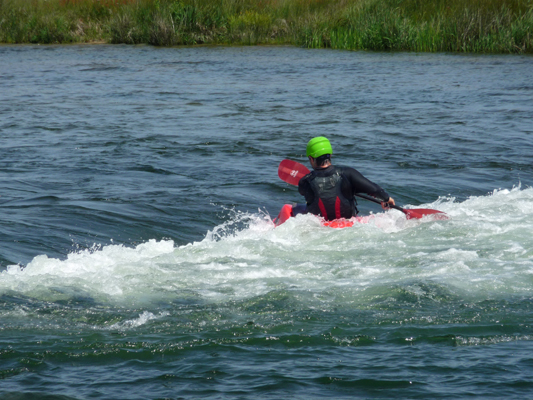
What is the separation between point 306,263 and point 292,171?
225 centimetres

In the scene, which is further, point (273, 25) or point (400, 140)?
point (273, 25)

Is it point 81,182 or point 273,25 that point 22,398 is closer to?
point 81,182

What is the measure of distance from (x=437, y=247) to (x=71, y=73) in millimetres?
16046

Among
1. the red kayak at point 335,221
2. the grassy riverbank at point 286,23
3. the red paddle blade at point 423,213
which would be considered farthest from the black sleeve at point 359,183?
the grassy riverbank at point 286,23

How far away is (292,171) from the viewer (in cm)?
869

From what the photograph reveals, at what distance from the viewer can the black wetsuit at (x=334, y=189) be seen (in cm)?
773

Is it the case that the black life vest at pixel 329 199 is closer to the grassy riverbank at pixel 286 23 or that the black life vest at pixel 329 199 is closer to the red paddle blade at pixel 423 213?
the red paddle blade at pixel 423 213

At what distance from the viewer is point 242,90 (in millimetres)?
17938

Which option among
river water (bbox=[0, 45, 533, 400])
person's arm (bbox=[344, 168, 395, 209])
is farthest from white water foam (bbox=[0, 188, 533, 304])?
person's arm (bbox=[344, 168, 395, 209])

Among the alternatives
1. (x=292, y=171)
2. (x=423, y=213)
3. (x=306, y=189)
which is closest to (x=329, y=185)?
(x=306, y=189)

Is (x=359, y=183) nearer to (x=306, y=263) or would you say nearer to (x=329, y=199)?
(x=329, y=199)

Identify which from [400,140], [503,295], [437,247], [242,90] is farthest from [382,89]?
[503,295]

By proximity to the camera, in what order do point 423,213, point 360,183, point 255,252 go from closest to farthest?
point 255,252
point 360,183
point 423,213

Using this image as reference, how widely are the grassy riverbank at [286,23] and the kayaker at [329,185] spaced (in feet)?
50.5
